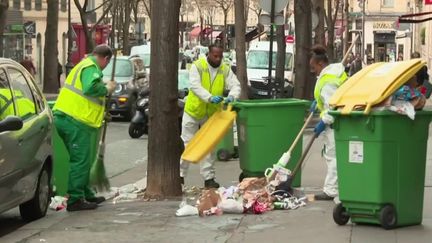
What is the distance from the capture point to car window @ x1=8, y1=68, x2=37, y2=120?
8.30 meters

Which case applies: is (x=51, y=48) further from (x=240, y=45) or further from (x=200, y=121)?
(x=200, y=121)

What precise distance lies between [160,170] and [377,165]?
3.18 metres

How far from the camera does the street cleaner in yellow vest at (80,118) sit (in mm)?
8836

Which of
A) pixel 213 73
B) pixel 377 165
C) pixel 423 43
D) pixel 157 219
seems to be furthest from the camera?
pixel 423 43

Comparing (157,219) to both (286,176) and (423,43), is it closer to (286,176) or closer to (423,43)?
(286,176)

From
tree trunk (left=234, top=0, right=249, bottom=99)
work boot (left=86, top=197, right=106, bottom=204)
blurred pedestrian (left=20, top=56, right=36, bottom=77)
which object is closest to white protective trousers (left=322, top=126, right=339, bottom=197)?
work boot (left=86, top=197, right=106, bottom=204)

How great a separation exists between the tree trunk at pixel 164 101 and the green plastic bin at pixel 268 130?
86cm

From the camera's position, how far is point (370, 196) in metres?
7.03

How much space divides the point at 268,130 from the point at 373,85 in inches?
108

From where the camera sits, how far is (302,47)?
76.0 ft

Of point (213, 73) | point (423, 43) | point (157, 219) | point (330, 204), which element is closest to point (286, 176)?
point (330, 204)

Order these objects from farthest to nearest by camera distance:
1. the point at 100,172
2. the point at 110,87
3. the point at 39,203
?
the point at 100,172 → the point at 110,87 → the point at 39,203

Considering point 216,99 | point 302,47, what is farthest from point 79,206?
point 302,47

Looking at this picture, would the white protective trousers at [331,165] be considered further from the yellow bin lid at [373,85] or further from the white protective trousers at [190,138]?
the white protective trousers at [190,138]
